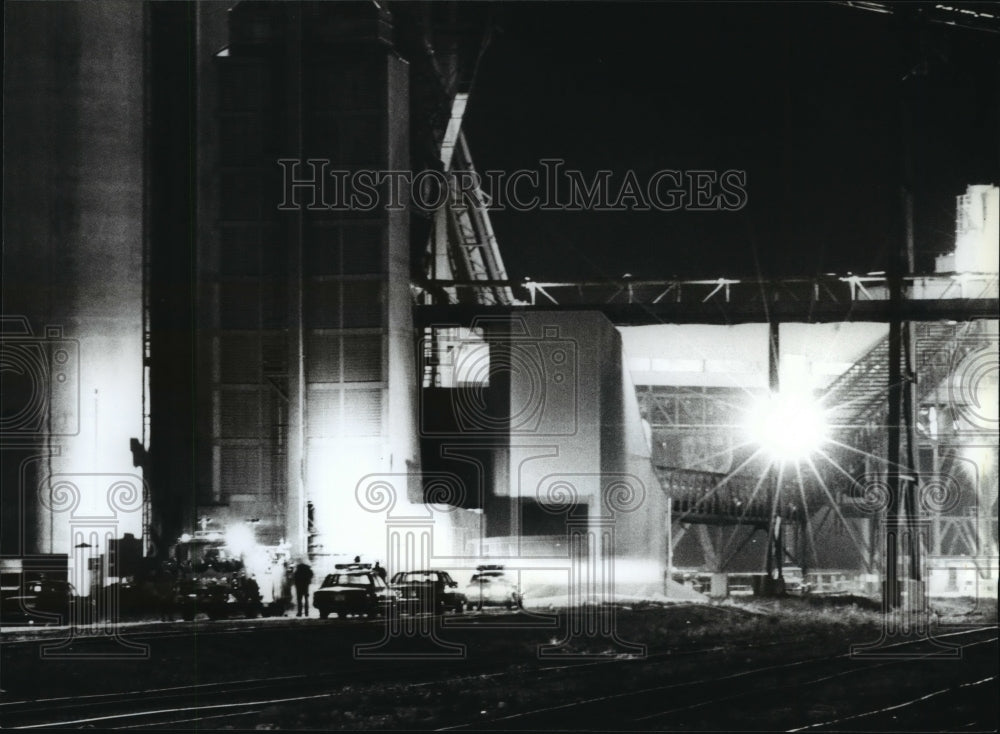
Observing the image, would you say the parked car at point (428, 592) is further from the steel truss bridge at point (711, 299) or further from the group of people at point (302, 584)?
the steel truss bridge at point (711, 299)

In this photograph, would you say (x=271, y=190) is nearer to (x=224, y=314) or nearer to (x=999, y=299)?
(x=224, y=314)

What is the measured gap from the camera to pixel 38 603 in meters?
10.2

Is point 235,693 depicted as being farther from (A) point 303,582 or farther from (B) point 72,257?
(B) point 72,257

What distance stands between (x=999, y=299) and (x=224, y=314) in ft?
19.9

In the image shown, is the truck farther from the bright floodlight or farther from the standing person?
the bright floodlight

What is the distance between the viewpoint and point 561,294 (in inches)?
401

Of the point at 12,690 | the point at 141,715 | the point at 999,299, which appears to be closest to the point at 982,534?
the point at 999,299

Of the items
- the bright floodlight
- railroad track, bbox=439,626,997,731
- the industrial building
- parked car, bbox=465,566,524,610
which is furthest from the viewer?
the bright floodlight

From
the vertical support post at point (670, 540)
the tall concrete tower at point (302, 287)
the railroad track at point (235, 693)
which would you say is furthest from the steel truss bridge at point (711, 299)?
the railroad track at point (235, 693)

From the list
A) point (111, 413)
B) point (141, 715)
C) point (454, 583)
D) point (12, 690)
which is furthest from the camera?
point (111, 413)

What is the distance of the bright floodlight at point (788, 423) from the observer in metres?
10.2

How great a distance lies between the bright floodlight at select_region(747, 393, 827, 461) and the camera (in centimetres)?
1023

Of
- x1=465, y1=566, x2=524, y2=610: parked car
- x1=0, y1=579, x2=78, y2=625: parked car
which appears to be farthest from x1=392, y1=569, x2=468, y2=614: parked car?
x1=0, y1=579, x2=78, y2=625: parked car

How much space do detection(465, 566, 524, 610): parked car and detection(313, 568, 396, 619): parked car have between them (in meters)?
0.63
